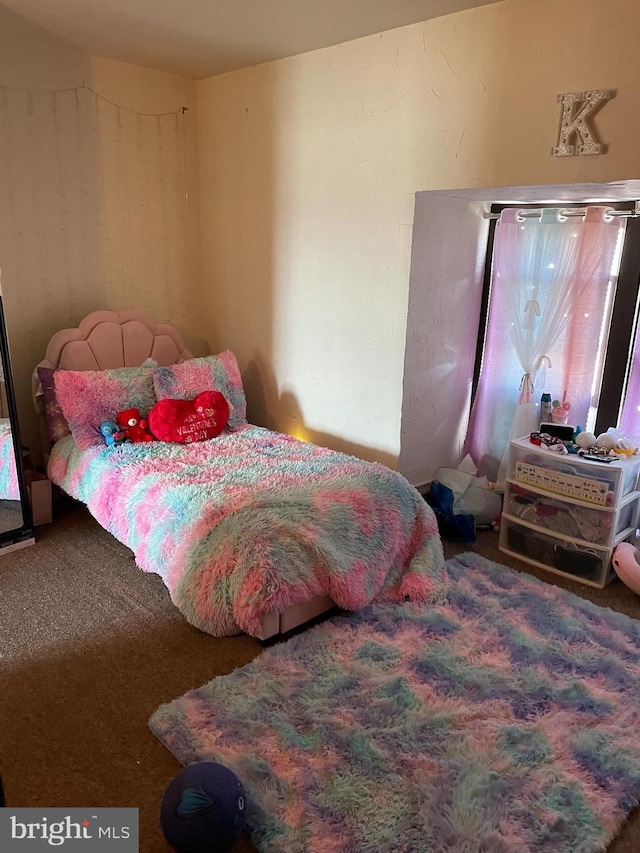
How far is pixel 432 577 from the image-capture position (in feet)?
8.82

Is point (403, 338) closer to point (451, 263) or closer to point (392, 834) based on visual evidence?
point (451, 263)

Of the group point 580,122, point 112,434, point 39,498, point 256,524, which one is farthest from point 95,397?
point 580,122

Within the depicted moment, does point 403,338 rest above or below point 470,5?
below

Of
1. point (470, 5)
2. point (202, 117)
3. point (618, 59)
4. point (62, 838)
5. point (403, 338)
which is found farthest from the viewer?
point (202, 117)

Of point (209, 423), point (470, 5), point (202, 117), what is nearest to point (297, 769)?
point (209, 423)

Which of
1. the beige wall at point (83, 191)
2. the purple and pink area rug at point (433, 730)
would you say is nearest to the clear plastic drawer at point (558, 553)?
Answer: the purple and pink area rug at point (433, 730)

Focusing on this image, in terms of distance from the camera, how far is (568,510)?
2.94m

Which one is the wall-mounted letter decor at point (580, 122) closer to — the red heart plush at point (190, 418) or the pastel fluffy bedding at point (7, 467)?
the red heart plush at point (190, 418)

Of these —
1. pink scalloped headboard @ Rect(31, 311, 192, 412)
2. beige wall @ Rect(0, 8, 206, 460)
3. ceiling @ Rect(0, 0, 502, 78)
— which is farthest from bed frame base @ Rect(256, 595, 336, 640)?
ceiling @ Rect(0, 0, 502, 78)

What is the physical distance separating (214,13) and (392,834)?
299 centimetres

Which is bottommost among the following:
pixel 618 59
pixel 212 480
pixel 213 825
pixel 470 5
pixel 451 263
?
pixel 213 825

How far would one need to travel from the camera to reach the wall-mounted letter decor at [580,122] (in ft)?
7.49

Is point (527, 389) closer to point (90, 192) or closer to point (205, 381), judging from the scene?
point (205, 381)

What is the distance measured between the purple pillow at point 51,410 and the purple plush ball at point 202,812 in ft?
7.27
